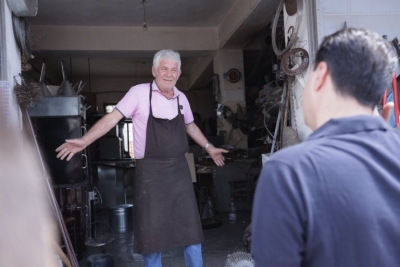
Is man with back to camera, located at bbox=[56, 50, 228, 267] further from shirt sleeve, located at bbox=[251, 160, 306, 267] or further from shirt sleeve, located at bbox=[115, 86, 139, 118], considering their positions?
shirt sleeve, located at bbox=[251, 160, 306, 267]

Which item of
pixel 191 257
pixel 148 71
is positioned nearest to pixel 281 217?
pixel 191 257

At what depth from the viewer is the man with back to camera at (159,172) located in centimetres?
296

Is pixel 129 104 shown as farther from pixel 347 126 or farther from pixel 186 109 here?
pixel 347 126

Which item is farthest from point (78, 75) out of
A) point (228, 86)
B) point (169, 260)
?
point (169, 260)

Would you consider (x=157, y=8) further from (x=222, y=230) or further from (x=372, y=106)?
(x=372, y=106)

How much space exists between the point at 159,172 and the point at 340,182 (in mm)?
→ 2227

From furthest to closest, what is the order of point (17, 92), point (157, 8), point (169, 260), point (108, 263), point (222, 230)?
point (157, 8) < point (222, 230) < point (169, 260) < point (108, 263) < point (17, 92)

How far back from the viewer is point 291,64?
3732mm

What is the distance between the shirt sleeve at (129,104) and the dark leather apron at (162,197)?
0.47ft

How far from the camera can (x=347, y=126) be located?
2.99 feet

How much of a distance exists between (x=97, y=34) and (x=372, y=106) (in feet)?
22.6

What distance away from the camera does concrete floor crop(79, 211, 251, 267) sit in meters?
4.16

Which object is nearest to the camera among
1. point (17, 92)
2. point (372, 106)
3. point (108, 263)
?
point (372, 106)

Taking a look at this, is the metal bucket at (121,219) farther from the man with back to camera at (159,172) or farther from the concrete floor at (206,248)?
the man with back to camera at (159,172)
